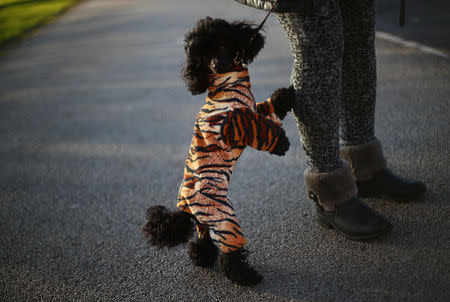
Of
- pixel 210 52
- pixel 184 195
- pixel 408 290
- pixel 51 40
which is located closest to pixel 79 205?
pixel 184 195

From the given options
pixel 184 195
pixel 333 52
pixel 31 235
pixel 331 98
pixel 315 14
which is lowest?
pixel 31 235

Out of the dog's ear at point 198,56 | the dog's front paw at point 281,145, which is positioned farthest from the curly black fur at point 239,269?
the dog's ear at point 198,56

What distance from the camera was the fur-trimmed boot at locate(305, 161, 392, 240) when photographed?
197cm

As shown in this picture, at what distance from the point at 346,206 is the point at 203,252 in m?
0.70

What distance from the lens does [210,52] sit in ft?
5.61

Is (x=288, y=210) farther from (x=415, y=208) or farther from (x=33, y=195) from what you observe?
(x=33, y=195)

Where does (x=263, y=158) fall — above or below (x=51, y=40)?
below

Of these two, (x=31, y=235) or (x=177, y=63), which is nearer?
(x=31, y=235)

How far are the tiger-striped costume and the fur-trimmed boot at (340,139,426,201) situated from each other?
23.8 inches

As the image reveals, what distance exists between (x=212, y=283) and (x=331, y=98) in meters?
0.96

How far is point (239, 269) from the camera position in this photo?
71.6 inches

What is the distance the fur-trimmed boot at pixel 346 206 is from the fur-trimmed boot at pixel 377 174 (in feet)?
0.76

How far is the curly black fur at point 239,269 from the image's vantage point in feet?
5.93

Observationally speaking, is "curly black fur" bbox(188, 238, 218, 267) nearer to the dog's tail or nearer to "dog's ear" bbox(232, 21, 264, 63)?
the dog's tail
